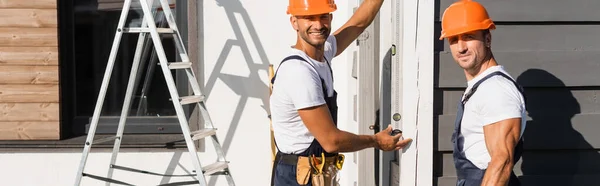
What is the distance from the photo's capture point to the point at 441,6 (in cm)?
318

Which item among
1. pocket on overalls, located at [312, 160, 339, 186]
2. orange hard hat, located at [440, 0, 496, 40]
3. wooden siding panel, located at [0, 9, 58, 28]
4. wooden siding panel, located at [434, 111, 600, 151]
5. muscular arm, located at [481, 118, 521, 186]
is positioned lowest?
pocket on overalls, located at [312, 160, 339, 186]

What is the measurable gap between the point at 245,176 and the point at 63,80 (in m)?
1.28

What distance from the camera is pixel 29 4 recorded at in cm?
450

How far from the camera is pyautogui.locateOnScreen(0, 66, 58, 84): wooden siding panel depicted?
455cm

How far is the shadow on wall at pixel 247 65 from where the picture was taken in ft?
14.8

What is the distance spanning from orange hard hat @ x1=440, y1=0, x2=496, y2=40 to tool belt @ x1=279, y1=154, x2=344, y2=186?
78 centimetres

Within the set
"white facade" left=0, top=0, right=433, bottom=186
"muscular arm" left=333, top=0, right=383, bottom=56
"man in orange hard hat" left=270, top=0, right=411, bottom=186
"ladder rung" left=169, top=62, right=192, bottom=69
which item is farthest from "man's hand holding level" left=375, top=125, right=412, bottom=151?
"ladder rung" left=169, top=62, right=192, bottom=69

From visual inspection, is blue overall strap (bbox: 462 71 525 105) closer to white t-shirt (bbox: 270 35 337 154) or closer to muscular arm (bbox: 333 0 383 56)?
white t-shirt (bbox: 270 35 337 154)

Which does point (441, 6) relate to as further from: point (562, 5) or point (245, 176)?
point (245, 176)

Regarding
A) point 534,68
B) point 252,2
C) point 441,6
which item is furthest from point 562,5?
point 252,2

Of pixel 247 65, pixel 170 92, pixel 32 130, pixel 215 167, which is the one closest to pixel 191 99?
pixel 170 92

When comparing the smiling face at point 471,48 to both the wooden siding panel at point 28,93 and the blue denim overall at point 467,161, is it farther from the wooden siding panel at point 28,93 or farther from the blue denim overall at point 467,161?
the wooden siding panel at point 28,93

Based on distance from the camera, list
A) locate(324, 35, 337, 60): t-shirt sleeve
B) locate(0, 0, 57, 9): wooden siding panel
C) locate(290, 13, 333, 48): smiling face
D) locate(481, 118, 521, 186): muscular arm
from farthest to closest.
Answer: locate(0, 0, 57, 9): wooden siding panel, locate(324, 35, 337, 60): t-shirt sleeve, locate(290, 13, 333, 48): smiling face, locate(481, 118, 521, 186): muscular arm

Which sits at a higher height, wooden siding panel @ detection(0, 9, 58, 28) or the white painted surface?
wooden siding panel @ detection(0, 9, 58, 28)
